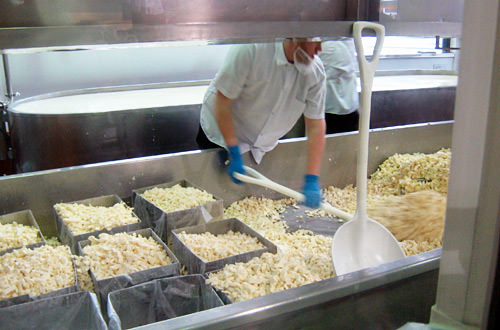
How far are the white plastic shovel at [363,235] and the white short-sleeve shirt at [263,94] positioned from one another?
1.81 feet

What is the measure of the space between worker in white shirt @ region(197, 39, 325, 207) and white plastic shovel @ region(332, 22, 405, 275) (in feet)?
0.96

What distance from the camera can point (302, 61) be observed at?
6.05ft

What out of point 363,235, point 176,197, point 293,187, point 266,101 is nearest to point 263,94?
point 266,101

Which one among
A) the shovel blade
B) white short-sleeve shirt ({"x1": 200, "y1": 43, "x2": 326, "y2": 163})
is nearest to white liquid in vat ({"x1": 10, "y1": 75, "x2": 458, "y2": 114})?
white short-sleeve shirt ({"x1": 200, "y1": 43, "x2": 326, "y2": 163})

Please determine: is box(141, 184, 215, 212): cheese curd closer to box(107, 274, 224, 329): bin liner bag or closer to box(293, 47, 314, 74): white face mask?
box(107, 274, 224, 329): bin liner bag

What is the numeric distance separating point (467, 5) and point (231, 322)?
692 millimetres

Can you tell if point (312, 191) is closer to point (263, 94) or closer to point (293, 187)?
point (293, 187)

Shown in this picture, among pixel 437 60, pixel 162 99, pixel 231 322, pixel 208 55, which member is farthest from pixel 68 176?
pixel 437 60

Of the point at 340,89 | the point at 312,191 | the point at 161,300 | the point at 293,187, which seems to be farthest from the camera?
the point at 340,89

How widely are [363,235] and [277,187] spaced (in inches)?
16.0

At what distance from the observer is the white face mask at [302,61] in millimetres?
1812

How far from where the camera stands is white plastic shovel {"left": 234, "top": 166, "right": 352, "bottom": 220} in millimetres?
1681

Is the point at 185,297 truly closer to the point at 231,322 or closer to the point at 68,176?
the point at 231,322

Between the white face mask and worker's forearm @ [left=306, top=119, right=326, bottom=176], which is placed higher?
the white face mask
